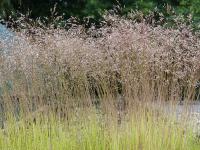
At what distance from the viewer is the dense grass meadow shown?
15.2 ft

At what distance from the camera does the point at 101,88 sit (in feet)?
16.4

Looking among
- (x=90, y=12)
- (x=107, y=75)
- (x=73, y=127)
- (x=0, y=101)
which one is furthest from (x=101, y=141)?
(x=90, y=12)

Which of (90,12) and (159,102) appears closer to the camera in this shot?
(159,102)

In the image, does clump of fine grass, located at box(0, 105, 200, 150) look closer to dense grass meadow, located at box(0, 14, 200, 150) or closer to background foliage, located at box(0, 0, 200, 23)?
dense grass meadow, located at box(0, 14, 200, 150)

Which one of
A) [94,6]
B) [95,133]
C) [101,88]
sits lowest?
[94,6]

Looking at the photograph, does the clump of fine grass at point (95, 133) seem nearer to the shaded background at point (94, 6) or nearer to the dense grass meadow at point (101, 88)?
the dense grass meadow at point (101, 88)

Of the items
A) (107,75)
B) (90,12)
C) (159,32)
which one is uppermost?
(159,32)

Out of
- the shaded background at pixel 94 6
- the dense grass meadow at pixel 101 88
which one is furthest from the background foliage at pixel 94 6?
the dense grass meadow at pixel 101 88

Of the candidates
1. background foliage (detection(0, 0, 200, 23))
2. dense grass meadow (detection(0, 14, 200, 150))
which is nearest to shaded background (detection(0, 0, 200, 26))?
background foliage (detection(0, 0, 200, 23))

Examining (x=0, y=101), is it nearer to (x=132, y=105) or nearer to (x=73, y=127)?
(x=73, y=127)

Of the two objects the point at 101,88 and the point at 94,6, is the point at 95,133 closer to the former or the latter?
the point at 101,88

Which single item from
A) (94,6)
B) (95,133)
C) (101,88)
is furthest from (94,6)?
(95,133)

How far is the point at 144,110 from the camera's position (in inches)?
185

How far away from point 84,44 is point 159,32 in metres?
0.65
